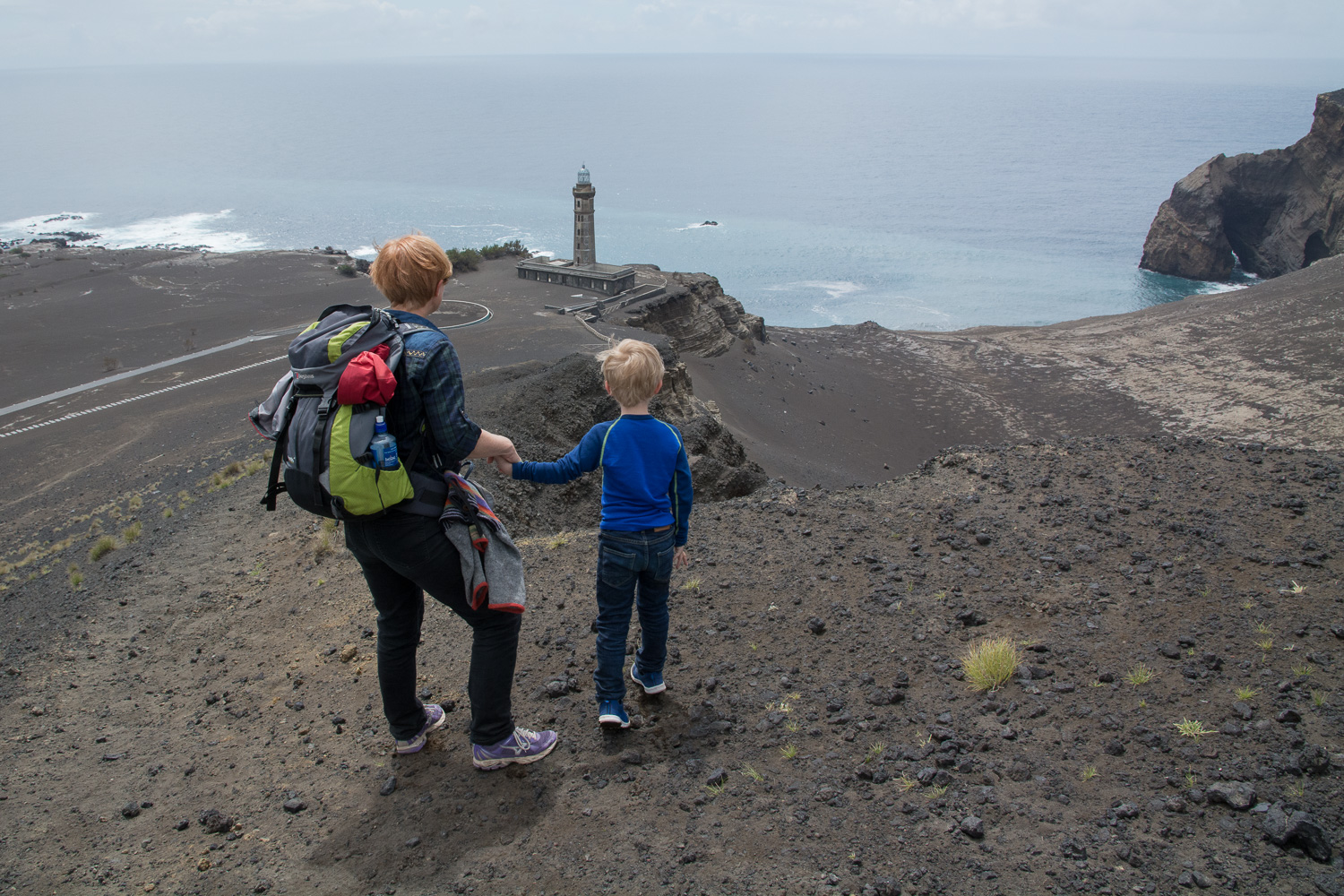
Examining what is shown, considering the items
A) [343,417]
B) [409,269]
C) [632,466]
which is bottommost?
[632,466]

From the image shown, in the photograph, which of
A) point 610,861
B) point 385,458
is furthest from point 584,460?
point 610,861

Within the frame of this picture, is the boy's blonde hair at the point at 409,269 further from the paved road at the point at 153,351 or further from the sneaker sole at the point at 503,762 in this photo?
the paved road at the point at 153,351

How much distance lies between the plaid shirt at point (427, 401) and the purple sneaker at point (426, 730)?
1.55 metres

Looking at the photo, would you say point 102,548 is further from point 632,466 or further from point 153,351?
point 153,351

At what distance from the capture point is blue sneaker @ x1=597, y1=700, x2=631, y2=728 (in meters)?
4.07

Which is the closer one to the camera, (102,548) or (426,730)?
(426,730)

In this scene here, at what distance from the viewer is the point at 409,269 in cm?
321

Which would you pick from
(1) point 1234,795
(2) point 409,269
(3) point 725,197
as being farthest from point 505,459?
(3) point 725,197

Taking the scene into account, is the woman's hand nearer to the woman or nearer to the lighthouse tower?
the woman

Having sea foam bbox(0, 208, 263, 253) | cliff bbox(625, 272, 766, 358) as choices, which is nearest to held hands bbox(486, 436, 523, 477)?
cliff bbox(625, 272, 766, 358)

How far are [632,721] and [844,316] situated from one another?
58879mm

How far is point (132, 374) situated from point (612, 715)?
2433cm

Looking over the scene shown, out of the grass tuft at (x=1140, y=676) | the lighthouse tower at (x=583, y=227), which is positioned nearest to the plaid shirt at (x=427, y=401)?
the grass tuft at (x=1140, y=676)

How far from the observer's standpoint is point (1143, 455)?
1010cm
